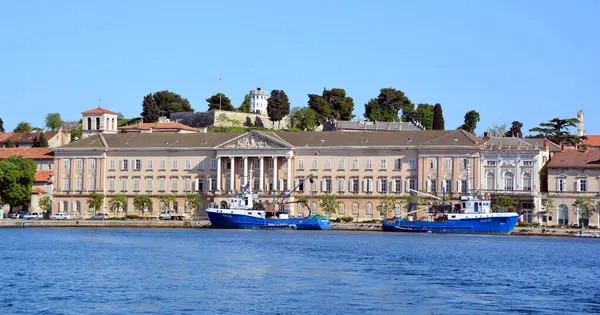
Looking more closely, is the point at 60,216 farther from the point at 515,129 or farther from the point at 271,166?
the point at 515,129

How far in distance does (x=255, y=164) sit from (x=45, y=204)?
20441mm

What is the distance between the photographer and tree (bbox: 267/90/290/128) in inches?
6102

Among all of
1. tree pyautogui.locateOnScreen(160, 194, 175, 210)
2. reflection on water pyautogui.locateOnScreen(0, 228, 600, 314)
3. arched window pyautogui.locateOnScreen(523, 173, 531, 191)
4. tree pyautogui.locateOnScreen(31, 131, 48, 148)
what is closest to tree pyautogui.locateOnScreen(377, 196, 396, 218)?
arched window pyautogui.locateOnScreen(523, 173, 531, 191)

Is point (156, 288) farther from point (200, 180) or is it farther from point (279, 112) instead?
point (279, 112)

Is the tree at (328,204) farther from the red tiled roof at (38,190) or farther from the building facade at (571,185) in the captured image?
the red tiled roof at (38,190)

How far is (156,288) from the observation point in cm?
4631

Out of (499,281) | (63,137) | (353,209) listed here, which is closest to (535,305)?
(499,281)

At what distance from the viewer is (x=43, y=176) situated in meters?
117

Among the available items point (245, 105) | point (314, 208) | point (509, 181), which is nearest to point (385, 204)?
point (314, 208)

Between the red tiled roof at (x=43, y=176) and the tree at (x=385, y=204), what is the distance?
3345 centimetres

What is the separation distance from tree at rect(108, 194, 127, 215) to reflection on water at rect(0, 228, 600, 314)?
31080mm

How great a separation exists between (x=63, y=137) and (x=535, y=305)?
102275 millimetres

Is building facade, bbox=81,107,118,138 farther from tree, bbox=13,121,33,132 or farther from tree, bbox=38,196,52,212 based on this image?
tree, bbox=13,121,33,132

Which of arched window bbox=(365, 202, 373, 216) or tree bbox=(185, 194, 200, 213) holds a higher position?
tree bbox=(185, 194, 200, 213)
